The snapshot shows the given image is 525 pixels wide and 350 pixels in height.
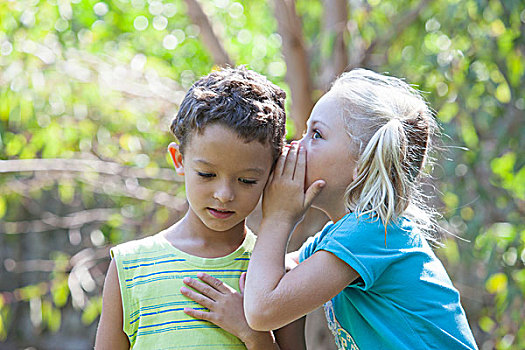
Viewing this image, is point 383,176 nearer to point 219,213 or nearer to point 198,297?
point 219,213

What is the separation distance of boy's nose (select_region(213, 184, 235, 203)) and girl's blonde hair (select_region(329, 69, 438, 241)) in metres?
0.32

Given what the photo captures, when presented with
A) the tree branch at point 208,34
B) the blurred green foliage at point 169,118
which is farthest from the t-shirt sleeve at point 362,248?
the tree branch at point 208,34

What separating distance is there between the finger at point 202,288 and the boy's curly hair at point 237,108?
0.33 m

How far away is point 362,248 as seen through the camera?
5.11 ft

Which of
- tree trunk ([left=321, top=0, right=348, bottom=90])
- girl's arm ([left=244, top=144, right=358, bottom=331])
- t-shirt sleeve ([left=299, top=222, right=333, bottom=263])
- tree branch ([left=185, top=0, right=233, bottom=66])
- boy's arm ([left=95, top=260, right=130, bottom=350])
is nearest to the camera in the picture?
girl's arm ([left=244, top=144, right=358, bottom=331])

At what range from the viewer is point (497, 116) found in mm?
3467

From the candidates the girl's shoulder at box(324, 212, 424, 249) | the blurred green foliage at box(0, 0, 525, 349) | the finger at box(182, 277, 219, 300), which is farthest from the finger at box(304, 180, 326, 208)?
the blurred green foliage at box(0, 0, 525, 349)

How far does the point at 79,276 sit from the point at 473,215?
2.28 meters

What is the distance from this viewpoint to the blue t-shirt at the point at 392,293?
156 cm

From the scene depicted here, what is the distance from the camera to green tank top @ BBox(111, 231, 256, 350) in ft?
5.25

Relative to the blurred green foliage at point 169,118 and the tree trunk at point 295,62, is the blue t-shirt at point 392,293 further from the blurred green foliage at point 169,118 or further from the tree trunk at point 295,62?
the tree trunk at point 295,62

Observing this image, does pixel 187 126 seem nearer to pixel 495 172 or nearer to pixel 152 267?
pixel 152 267

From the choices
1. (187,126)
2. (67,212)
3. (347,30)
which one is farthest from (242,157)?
(67,212)

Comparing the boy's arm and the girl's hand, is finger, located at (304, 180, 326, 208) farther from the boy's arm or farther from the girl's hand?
the boy's arm
